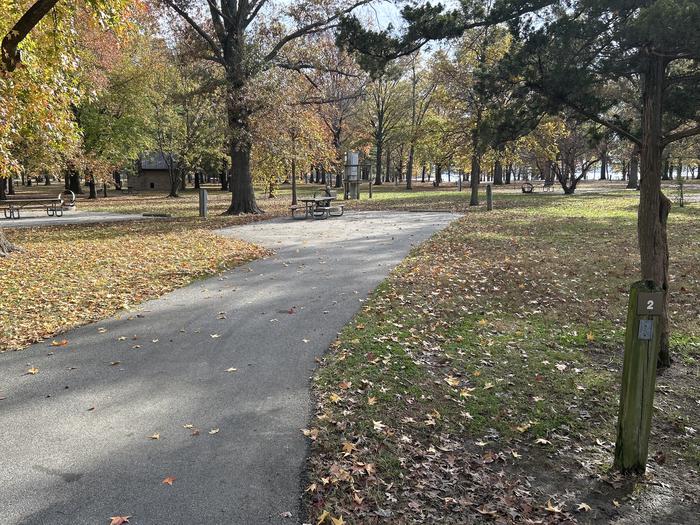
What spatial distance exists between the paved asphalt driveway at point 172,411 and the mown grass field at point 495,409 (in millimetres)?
330

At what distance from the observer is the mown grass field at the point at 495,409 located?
2.89m

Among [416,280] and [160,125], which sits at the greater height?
[160,125]

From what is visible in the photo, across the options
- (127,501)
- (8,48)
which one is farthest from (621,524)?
(8,48)

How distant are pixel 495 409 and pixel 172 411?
8.54ft

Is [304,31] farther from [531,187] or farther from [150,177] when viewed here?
[150,177]

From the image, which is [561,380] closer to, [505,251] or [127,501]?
[127,501]

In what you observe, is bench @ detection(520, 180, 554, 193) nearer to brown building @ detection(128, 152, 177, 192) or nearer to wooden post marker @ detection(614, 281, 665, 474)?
brown building @ detection(128, 152, 177, 192)

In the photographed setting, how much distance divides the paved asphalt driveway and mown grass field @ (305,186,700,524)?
1.08 ft

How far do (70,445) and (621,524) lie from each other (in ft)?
11.5

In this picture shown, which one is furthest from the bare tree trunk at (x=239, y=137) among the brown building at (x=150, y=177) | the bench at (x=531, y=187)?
the brown building at (x=150, y=177)

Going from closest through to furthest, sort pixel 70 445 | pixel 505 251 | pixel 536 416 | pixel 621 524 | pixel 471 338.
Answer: pixel 621 524 → pixel 70 445 → pixel 536 416 → pixel 471 338 → pixel 505 251

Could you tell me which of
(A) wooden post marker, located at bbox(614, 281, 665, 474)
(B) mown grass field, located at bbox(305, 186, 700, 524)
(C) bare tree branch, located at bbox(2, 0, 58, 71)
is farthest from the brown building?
(A) wooden post marker, located at bbox(614, 281, 665, 474)

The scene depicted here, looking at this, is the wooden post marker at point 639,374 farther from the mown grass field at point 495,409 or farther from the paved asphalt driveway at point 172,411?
the paved asphalt driveway at point 172,411

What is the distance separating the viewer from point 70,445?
3389 millimetres
